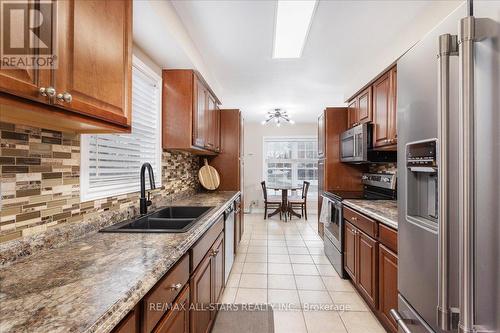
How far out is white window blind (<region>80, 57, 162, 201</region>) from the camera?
56.4 inches

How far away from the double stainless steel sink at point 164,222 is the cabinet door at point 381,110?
1887 millimetres

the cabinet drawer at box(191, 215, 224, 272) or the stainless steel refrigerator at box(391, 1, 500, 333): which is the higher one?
the stainless steel refrigerator at box(391, 1, 500, 333)

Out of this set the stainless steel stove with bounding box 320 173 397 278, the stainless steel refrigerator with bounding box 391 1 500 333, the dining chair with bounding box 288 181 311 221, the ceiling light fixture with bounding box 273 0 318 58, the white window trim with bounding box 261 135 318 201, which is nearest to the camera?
the stainless steel refrigerator with bounding box 391 1 500 333

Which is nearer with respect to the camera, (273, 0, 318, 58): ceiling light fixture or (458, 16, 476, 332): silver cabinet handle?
(458, 16, 476, 332): silver cabinet handle

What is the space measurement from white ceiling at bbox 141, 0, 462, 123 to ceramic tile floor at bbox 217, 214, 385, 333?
2.38 metres

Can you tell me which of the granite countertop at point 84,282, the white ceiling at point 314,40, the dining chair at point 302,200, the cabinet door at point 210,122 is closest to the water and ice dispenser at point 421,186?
the granite countertop at point 84,282

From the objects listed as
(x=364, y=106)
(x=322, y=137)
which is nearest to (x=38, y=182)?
(x=364, y=106)

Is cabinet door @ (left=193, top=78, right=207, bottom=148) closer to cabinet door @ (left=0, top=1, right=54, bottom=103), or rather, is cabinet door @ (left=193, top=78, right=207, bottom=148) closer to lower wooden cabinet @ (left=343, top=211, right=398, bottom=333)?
cabinet door @ (left=0, top=1, right=54, bottom=103)

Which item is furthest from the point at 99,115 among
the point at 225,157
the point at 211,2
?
the point at 225,157

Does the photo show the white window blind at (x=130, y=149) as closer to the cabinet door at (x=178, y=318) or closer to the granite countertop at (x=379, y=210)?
the cabinet door at (x=178, y=318)

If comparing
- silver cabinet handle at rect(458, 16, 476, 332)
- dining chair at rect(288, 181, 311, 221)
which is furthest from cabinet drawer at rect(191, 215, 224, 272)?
dining chair at rect(288, 181, 311, 221)

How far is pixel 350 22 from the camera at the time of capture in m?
2.03

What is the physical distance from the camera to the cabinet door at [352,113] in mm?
3135

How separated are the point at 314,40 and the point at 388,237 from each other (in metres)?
1.87
